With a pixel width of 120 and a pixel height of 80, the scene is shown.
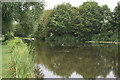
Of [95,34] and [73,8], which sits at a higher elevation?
[73,8]

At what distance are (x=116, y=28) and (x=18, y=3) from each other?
19.5 metres

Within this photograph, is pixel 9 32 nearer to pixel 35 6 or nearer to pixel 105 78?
pixel 35 6

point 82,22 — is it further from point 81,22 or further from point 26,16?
point 26,16

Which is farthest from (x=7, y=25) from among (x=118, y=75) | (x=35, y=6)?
(x=118, y=75)

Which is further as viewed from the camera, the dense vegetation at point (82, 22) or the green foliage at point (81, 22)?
the green foliage at point (81, 22)

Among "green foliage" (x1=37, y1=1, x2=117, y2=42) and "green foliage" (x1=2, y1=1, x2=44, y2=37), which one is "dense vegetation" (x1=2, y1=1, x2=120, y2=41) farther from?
"green foliage" (x1=2, y1=1, x2=44, y2=37)

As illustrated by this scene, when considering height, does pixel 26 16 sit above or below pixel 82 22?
below

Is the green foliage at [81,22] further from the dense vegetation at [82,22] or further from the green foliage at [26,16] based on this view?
the green foliage at [26,16]

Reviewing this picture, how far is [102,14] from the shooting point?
34.9 m

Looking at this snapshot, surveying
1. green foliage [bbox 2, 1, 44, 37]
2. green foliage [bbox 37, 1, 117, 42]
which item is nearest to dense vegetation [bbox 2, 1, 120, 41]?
green foliage [bbox 37, 1, 117, 42]

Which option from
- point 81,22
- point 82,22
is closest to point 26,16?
point 81,22

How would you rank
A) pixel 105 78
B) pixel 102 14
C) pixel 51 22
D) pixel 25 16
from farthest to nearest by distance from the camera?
1. pixel 51 22
2. pixel 102 14
3. pixel 25 16
4. pixel 105 78

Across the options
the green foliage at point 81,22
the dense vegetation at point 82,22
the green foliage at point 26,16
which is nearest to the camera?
the green foliage at point 26,16

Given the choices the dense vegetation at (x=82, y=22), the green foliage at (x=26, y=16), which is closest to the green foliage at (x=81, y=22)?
the dense vegetation at (x=82, y=22)
